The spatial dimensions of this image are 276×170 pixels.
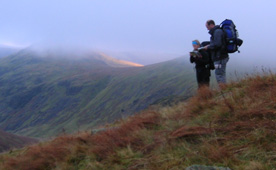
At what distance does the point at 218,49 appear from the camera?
7.74 metres

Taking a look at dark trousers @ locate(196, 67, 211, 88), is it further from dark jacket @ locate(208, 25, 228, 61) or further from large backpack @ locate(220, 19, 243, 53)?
large backpack @ locate(220, 19, 243, 53)

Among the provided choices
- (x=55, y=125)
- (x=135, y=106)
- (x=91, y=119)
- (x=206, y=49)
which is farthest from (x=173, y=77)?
(x=206, y=49)

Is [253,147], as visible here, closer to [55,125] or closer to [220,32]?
[220,32]

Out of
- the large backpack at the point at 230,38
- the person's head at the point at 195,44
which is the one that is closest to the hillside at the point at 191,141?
the large backpack at the point at 230,38

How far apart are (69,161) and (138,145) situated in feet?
4.95

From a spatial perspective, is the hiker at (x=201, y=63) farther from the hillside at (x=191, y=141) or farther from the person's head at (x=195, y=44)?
the hillside at (x=191, y=141)

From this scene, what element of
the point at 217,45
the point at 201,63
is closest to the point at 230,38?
the point at 217,45

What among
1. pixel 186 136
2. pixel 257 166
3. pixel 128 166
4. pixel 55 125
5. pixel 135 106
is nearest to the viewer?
pixel 257 166

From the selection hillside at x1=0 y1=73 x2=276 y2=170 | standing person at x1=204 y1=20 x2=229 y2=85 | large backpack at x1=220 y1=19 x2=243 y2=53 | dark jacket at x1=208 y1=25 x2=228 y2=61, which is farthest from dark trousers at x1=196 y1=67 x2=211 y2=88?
hillside at x1=0 y1=73 x2=276 y2=170

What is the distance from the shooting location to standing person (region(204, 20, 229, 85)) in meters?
7.45

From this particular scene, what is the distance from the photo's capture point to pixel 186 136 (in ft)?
15.7

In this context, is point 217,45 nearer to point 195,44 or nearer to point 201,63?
point 201,63

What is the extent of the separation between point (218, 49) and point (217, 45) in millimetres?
288

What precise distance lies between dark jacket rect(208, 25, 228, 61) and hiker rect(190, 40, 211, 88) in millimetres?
294
